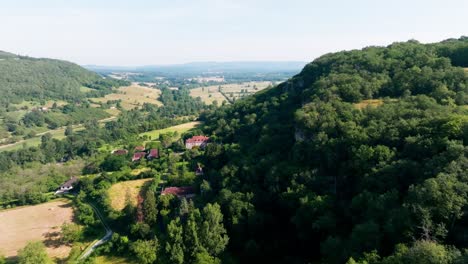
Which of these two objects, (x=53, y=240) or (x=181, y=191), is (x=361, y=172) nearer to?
(x=181, y=191)

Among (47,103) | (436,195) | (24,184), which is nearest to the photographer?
(436,195)

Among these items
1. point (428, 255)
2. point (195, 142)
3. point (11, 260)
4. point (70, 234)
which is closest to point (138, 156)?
point (195, 142)

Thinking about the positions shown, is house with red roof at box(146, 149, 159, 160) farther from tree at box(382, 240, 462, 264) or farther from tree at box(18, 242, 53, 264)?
tree at box(382, 240, 462, 264)

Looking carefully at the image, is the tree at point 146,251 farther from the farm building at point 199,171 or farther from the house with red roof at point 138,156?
the house with red roof at point 138,156

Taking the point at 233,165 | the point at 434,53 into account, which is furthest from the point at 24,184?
the point at 434,53

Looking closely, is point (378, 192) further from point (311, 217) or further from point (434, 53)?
point (434, 53)

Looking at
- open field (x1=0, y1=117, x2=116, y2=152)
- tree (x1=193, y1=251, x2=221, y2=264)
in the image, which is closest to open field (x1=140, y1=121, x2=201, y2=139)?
open field (x1=0, y1=117, x2=116, y2=152)
